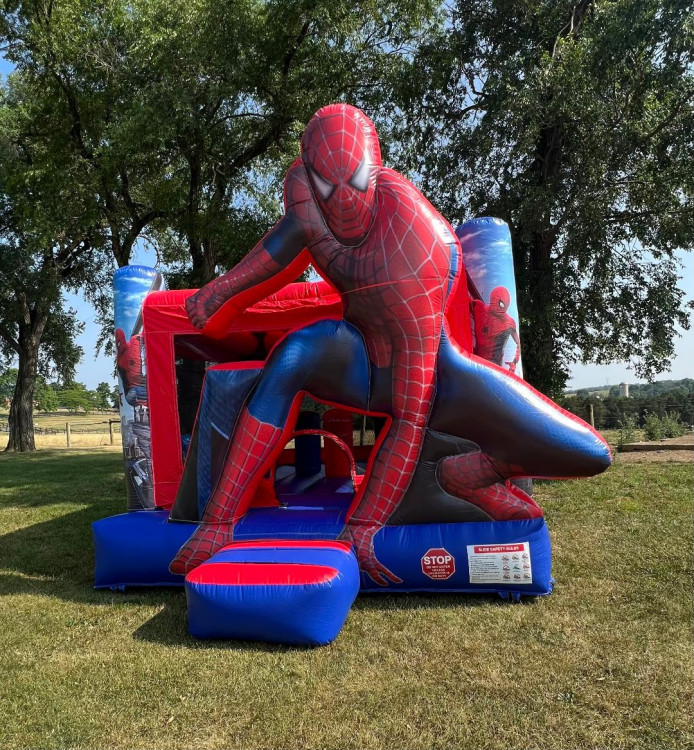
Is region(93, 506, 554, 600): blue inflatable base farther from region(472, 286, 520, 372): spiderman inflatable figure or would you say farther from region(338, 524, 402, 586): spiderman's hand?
region(472, 286, 520, 372): spiderman inflatable figure

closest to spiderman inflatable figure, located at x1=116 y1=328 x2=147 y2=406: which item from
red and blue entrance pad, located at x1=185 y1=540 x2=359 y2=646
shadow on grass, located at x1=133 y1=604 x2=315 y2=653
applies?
shadow on grass, located at x1=133 y1=604 x2=315 y2=653

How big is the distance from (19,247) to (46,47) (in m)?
7.11

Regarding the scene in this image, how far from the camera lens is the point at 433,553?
397cm

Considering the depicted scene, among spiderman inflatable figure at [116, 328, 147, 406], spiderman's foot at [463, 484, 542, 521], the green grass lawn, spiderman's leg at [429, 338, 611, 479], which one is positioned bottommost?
the green grass lawn

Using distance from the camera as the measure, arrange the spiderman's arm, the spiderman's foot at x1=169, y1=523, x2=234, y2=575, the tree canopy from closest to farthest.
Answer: the spiderman's arm
the spiderman's foot at x1=169, y1=523, x2=234, y2=575
the tree canopy

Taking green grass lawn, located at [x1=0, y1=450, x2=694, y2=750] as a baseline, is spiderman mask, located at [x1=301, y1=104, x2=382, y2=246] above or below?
above

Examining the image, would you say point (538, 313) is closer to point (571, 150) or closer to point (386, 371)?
point (571, 150)

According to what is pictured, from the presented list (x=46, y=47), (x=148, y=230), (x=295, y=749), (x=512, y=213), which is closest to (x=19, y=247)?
(x=148, y=230)

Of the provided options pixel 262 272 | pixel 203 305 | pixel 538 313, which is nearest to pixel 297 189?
pixel 262 272

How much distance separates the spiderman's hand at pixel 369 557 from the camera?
4020 millimetres

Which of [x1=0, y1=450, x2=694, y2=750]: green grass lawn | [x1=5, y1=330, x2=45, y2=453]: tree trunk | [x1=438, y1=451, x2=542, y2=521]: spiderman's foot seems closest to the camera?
[x1=0, y1=450, x2=694, y2=750]: green grass lawn

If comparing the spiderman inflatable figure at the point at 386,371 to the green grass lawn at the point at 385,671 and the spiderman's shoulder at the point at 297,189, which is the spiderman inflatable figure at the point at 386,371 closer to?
the spiderman's shoulder at the point at 297,189

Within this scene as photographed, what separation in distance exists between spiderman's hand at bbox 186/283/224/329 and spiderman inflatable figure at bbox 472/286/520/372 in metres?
1.94

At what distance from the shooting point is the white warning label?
153 inches
